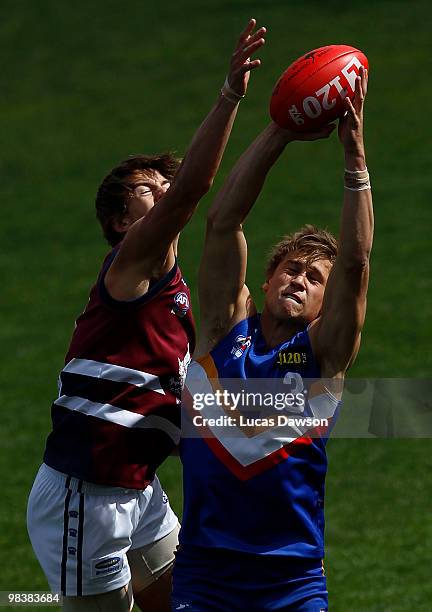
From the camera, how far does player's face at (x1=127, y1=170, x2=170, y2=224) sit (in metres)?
6.61

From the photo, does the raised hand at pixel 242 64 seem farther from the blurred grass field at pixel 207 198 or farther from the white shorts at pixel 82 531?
the blurred grass field at pixel 207 198

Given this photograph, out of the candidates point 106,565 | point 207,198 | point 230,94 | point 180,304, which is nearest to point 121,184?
point 180,304

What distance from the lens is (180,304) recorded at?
6.41 metres

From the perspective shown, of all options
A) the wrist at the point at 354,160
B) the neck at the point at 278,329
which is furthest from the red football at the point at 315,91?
the neck at the point at 278,329

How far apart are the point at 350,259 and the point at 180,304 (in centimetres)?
128

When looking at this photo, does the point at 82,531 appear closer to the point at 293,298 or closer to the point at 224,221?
the point at 293,298

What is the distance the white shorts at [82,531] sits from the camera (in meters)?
6.32

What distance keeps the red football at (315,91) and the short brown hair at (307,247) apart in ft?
1.66

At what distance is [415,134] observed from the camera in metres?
22.2

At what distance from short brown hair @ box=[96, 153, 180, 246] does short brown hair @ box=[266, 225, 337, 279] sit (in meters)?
0.86

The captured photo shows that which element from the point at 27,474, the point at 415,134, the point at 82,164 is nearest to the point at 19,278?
the point at 82,164

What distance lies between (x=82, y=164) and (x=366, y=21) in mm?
9441

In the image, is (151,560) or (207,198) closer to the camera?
(151,560)

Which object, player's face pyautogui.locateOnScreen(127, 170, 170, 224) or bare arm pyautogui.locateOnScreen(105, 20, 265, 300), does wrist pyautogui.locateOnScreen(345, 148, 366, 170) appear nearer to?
bare arm pyautogui.locateOnScreen(105, 20, 265, 300)
